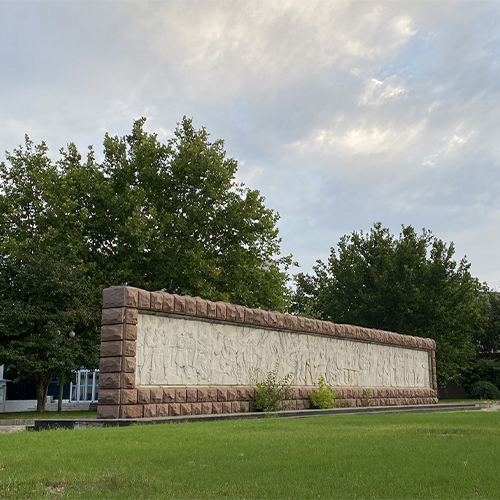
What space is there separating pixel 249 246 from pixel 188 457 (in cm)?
2637

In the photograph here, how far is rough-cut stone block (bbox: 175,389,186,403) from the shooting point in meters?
16.9

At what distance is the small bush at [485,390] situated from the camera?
1790 inches

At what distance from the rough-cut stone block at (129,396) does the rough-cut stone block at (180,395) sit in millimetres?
1462

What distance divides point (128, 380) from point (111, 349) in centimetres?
87

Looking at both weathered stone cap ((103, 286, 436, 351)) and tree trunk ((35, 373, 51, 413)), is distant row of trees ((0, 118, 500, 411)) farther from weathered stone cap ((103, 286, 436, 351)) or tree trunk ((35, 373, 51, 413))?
weathered stone cap ((103, 286, 436, 351))

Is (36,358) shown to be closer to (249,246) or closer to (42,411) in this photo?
(42,411)

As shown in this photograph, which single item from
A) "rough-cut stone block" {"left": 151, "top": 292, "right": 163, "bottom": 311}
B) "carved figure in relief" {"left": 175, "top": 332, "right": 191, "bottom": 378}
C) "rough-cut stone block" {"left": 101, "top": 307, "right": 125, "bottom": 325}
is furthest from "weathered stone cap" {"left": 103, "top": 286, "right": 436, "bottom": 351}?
Result: "carved figure in relief" {"left": 175, "top": 332, "right": 191, "bottom": 378}

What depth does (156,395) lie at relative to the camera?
16.3 metres

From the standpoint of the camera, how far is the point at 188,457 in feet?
25.0

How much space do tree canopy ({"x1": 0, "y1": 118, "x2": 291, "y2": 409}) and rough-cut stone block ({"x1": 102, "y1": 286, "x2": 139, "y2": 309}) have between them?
9.69 m

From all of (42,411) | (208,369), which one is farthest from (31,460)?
(42,411)

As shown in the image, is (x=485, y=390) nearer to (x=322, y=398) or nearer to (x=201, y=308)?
(x=322, y=398)

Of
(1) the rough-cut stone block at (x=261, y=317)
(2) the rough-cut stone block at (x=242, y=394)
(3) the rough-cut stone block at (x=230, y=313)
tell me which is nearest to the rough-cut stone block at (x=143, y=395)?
(2) the rough-cut stone block at (x=242, y=394)

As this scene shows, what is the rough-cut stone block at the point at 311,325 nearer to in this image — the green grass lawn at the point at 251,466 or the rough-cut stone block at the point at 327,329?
the rough-cut stone block at the point at 327,329
